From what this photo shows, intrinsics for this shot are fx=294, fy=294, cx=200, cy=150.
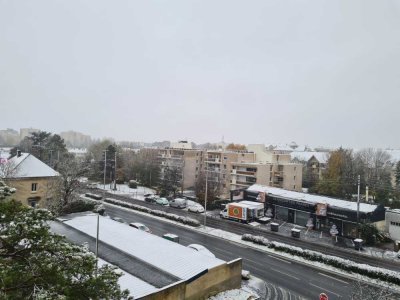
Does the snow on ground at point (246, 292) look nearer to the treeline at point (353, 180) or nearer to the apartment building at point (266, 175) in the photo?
the apartment building at point (266, 175)

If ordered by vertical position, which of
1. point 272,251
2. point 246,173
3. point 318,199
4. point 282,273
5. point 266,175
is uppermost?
point 246,173

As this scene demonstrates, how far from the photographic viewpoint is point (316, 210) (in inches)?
1483

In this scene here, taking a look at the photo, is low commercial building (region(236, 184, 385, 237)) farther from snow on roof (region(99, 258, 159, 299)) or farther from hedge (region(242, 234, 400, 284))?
snow on roof (region(99, 258, 159, 299))

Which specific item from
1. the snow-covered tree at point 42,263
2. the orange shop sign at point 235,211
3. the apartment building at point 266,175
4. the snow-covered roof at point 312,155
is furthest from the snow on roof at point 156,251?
the snow-covered roof at point 312,155

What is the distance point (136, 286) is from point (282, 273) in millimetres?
13338

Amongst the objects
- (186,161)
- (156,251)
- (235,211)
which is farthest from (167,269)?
(186,161)

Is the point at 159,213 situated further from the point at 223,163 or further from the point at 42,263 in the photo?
the point at 42,263

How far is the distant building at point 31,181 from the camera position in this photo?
34812mm

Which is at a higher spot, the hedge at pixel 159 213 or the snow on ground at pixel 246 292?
the hedge at pixel 159 213

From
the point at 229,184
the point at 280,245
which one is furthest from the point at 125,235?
the point at 229,184

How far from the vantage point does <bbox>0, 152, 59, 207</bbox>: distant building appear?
34.8 metres

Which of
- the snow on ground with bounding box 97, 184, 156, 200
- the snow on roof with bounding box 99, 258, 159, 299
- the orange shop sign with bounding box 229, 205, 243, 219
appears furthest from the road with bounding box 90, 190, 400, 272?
the snow on roof with bounding box 99, 258, 159, 299

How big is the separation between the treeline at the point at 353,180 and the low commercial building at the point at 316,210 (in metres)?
19.8

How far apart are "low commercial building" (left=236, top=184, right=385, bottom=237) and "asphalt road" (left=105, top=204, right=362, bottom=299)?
41.7 feet
